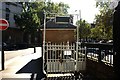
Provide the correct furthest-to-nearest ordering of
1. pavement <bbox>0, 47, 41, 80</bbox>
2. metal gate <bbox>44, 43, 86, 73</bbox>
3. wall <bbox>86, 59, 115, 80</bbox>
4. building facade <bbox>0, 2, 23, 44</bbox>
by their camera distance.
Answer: building facade <bbox>0, 2, 23, 44</bbox> < metal gate <bbox>44, 43, 86, 73</bbox> < pavement <bbox>0, 47, 41, 80</bbox> < wall <bbox>86, 59, 115, 80</bbox>

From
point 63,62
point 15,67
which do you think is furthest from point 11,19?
point 63,62

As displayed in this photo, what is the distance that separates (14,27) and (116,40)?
4995cm

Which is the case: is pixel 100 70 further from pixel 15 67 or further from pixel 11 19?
pixel 11 19

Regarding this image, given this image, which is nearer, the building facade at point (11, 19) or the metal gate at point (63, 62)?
the metal gate at point (63, 62)

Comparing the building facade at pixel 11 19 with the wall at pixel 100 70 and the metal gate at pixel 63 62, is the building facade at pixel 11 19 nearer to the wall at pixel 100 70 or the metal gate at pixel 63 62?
the metal gate at pixel 63 62

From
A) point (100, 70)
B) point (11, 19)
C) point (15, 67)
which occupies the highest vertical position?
point (11, 19)

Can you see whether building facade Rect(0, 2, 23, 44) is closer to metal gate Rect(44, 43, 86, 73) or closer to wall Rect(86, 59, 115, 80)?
metal gate Rect(44, 43, 86, 73)

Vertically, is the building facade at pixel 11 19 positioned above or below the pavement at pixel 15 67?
above

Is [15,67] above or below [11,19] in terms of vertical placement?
below

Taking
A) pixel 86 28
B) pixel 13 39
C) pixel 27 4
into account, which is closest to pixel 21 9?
pixel 27 4

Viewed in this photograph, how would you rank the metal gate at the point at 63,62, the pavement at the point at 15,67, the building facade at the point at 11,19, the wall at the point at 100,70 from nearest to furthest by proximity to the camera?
the wall at the point at 100,70 < the pavement at the point at 15,67 < the metal gate at the point at 63,62 < the building facade at the point at 11,19

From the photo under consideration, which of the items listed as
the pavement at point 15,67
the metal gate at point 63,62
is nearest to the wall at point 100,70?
the metal gate at point 63,62

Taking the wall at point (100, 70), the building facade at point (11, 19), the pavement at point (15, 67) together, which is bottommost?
the pavement at point (15, 67)

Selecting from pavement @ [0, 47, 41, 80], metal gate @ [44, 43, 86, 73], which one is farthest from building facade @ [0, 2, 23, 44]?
metal gate @ [44, 43, 86, 73]
